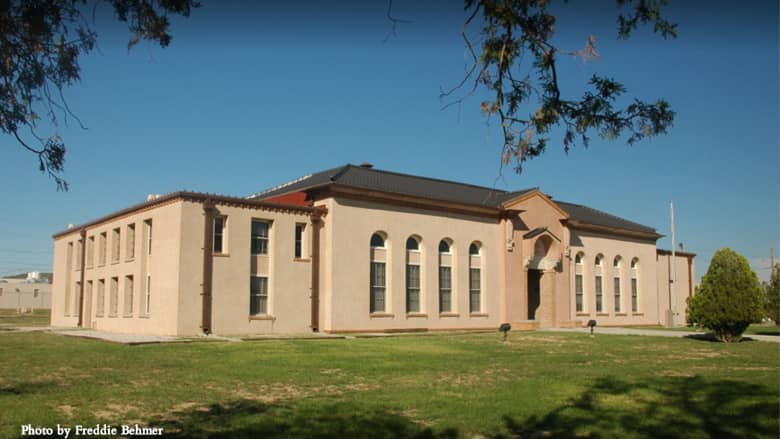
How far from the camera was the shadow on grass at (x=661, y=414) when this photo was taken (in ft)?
31.0

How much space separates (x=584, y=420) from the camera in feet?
33.5

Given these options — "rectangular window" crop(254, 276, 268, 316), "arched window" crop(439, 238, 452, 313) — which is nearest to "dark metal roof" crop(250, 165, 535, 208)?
"arched window" crop(439, 238, 452, 313)

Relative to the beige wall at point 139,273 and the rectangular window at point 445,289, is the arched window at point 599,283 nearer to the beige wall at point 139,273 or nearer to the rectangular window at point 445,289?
the rectangular window at point 445,289

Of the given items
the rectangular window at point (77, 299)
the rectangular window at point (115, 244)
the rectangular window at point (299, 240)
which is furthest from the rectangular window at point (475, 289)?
the rectangular window at point (77, 299)

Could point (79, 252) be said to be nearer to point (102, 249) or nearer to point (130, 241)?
point (102, 249)

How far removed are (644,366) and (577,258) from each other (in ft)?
94.6

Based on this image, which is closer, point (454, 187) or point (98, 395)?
point (98, 395)

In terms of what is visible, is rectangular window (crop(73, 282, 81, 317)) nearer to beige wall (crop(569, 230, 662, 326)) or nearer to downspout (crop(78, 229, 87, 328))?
downspout (crop(78, 229, 87, 328))

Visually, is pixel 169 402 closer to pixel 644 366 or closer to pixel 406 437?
pixel 406 437

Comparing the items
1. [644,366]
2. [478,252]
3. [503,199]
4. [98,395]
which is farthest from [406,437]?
[503,199]

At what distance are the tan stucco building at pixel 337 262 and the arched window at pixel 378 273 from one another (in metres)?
0.06

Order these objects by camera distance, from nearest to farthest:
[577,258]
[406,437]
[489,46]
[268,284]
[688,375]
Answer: [489,46] < [406,437] < [688,375] < [268,284] < [577,258]

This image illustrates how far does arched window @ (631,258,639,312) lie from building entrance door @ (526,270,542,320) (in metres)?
10.3

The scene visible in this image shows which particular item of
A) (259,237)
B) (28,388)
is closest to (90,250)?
(259,237)
